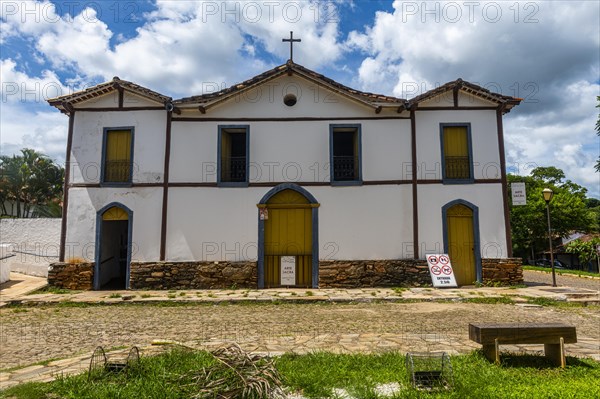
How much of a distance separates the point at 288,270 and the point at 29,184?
2653 cm

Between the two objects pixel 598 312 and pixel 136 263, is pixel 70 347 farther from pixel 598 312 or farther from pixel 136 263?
pixel 598 312

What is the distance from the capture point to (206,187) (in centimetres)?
1204

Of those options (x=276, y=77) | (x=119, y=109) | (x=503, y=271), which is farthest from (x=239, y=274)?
(x=503, y=271)

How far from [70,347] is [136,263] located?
6.26 metres

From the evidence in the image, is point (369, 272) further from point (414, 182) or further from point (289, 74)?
point (289, 74)

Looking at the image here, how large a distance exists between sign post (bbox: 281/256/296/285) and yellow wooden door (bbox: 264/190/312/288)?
0.10 m

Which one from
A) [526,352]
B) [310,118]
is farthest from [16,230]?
[526,352]

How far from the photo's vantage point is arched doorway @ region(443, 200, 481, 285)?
39.1 feet

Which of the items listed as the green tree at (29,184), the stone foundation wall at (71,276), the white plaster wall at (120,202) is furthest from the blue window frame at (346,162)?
the green tree at (29,184)

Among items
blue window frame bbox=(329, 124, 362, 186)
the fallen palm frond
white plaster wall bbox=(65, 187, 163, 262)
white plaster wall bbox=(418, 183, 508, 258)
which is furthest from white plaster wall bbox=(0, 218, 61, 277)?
white plaster wall bbox=(418, 183, 508, 258)

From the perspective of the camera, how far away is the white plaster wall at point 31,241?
1363 cm

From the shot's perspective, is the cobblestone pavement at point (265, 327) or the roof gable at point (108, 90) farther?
the roof gable at point (108, 90)

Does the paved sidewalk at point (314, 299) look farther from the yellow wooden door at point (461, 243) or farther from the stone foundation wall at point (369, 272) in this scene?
the yellow wooden door at point (461, 243)

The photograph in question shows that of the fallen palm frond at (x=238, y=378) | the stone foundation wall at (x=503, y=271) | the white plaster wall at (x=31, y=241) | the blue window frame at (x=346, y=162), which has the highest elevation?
the blue window frame at (x=346, y=162)
